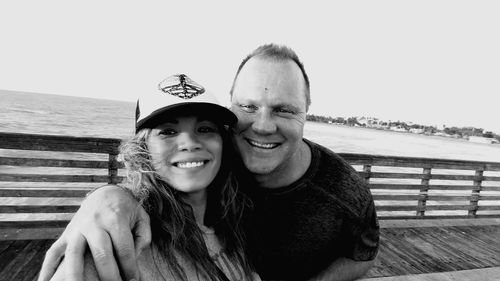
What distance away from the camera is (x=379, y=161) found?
5496mm

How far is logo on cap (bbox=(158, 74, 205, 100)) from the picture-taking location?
134 cm

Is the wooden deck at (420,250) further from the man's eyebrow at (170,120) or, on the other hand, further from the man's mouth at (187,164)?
the man's eyebrow at (170,120)

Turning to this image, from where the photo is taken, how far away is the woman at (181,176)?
1273 millimetres

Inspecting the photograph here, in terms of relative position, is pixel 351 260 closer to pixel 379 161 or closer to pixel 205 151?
pixel 205 151

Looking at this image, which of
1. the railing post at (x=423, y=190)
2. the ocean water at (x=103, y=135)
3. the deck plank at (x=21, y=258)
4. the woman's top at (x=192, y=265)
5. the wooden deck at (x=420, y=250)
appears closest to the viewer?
the woman's top at (x=192, y=265)

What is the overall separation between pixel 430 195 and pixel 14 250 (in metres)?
7.37

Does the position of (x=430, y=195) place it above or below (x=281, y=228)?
below

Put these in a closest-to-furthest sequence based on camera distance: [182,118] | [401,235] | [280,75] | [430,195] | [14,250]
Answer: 1. [182,118]
2. [280,75]
3. [14,250]
4. [401,235]
5. [430,195]

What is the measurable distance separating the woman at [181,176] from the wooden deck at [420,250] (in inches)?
102

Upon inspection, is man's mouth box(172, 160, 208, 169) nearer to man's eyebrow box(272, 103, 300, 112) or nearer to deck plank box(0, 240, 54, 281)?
man's eyebrow box(272, 103, 300, 112)

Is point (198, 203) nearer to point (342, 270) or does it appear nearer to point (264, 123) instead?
point (264, 123)

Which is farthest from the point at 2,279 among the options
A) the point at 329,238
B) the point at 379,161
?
the point at 379,161

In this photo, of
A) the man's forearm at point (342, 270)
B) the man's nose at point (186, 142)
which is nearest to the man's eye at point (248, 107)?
the man's nose at point (186, 142)

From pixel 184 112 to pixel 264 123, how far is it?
523mm
